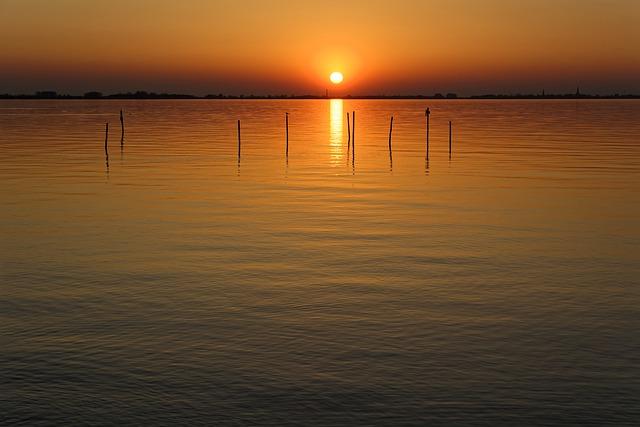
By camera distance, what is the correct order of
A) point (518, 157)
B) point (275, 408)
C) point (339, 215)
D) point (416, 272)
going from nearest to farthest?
point (275, 408) < point (416, 272) < point (339, 215) < point (518, 157)

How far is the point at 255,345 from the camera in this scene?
15039 millimetres

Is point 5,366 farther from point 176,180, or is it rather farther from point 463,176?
point 463,176

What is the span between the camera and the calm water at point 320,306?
1242 cm

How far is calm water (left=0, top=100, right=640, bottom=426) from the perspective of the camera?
12422mm

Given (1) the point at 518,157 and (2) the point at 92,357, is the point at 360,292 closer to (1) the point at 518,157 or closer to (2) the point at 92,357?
(2) the point at 92,357

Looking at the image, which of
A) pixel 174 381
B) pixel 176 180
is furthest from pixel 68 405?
pixel 176 180

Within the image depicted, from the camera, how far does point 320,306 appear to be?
17766mm

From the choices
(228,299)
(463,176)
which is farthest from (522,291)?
(463,176)

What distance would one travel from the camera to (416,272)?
21.1 m

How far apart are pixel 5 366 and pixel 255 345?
416 centimetres

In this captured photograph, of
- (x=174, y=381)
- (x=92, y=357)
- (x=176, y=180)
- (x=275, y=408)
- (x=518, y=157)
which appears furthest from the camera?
(x=518, y=157)

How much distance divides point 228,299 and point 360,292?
2956 mm

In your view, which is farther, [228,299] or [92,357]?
[228,299]

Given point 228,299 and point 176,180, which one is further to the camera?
point 176,180
